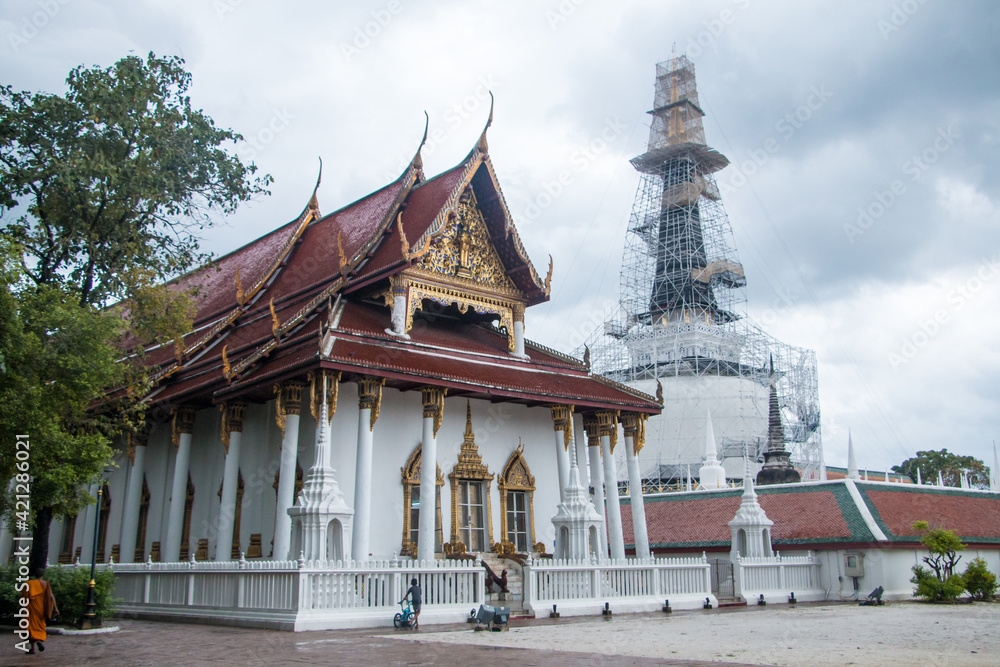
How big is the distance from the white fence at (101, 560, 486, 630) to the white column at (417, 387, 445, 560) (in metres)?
1.07

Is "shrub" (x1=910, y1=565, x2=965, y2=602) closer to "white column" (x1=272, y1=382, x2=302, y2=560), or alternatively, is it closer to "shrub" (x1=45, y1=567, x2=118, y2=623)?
"white column" (x1=272, y1=382, x2=302, y2=560)

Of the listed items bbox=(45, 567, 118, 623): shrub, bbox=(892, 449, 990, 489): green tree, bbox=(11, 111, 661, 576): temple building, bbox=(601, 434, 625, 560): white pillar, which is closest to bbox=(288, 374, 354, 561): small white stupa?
bbox=(11, 111, 661, 576): temple building

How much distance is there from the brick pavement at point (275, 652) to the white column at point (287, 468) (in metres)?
2.85

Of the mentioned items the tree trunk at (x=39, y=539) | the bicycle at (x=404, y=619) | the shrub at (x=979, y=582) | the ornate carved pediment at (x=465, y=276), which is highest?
the ornate carved pediment at (x=465, y=276)

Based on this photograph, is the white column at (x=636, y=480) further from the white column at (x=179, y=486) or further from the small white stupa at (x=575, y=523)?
the white column at (x=179, y=486)

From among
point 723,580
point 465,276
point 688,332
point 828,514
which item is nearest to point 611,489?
point 723,580

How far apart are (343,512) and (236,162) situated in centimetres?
753

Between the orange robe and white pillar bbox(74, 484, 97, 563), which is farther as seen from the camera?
Result: white pillar bbox(74, 484, 97, 563)

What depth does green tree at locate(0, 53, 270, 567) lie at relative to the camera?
43.1ft

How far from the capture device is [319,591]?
12.6 metres

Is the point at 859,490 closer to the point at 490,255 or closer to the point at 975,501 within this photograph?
the point at 975,501

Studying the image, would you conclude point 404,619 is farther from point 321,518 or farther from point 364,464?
point 364,464

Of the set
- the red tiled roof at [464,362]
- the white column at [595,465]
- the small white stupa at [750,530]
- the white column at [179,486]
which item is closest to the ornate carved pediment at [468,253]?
the red tiled roof at [464,362]

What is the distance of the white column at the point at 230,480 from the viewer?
16875mm
